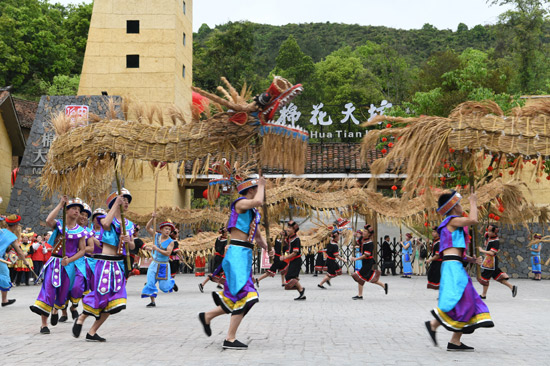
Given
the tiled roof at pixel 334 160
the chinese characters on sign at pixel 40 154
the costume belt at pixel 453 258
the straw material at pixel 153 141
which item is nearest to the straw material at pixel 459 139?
the straw material at pixel 153 141

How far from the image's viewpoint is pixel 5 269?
12.6 meters

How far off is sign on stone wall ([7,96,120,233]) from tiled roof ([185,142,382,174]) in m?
5.00

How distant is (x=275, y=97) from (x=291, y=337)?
3.18 m

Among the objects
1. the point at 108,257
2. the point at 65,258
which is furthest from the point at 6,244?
the point at 108,257

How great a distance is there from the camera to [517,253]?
23.7m

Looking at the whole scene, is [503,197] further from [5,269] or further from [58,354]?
[58,354]

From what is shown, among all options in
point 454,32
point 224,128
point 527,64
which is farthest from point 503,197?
point 454,32

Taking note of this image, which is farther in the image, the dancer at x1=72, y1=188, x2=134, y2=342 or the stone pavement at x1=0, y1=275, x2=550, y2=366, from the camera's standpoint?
the dancer at x1=72, y1=188, x2=134, y2=342

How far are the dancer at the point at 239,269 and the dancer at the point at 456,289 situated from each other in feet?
6.80

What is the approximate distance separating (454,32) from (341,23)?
818 inches

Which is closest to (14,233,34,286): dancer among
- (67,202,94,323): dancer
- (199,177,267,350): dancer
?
(67,202,94,323): dancer

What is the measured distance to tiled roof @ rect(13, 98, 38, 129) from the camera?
→ 31733mm

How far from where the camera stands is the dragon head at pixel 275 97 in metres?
8.73

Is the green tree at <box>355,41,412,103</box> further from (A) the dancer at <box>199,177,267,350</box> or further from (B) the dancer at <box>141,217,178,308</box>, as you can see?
(A) the dancer at <box>199,177,267,350</box>
